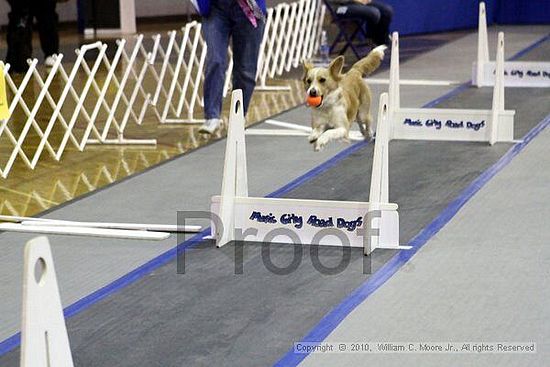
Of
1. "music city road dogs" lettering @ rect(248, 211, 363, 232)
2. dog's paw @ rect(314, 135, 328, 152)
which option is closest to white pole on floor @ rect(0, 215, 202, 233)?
"music city road dogs" lettering @ rect(248, 211, 363, 232)

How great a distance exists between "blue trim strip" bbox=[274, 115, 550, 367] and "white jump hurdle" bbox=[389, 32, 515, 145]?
2.00 feet

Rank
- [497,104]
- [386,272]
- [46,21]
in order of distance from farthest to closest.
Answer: [46,21]
[497,104]
[386,272]

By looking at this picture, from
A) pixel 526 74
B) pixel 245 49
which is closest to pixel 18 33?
pixel 245 49

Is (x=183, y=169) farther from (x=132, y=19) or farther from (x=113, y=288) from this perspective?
(x=132, y=19)

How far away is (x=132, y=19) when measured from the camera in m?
14.9

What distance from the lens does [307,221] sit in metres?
4.70

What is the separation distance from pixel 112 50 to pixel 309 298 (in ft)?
29.3

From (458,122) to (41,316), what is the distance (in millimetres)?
4847

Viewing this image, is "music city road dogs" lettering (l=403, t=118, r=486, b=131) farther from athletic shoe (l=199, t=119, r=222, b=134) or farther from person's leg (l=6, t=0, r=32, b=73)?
person's leg (l=6, t=0, r=32, b=73)

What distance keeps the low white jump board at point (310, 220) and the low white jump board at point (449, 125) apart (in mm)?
2654

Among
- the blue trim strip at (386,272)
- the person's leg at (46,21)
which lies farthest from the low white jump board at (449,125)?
the person's leg at (46,21)

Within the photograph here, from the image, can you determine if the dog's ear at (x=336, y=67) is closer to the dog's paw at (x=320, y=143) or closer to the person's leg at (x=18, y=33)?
the dog's paw at (x=320, y=143)

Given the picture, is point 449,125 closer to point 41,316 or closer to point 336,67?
point 336,67

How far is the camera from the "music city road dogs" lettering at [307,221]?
4.62 metres
